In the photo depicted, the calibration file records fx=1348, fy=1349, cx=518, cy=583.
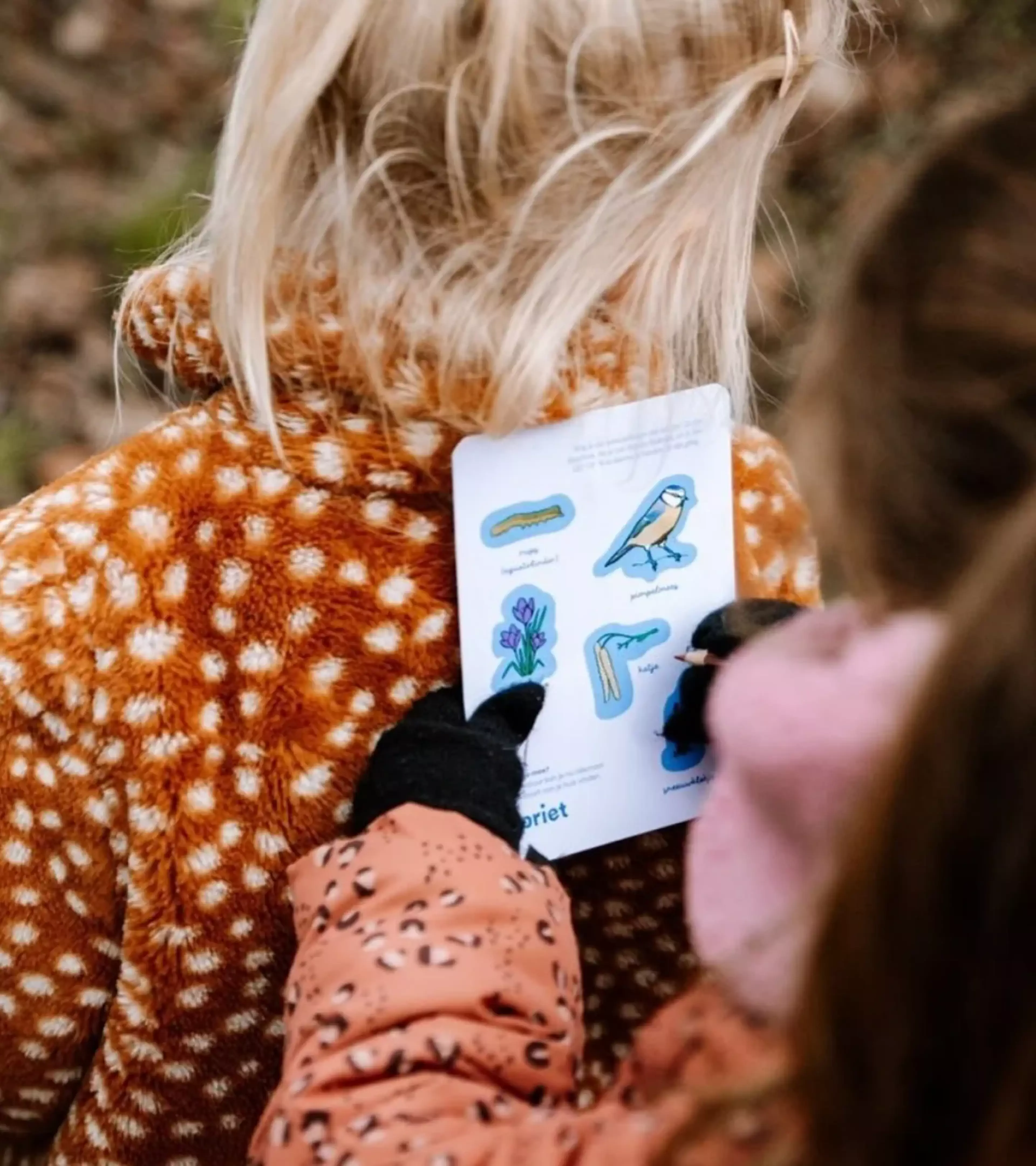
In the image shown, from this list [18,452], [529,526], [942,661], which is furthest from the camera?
[18,452]

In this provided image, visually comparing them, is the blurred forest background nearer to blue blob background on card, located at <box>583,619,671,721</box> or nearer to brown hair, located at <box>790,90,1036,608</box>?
blue blob background on card, located at <box>583,619,671,721</box>

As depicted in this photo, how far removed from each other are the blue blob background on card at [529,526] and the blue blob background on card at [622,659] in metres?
0.06

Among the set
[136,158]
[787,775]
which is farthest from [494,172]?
[136,158]

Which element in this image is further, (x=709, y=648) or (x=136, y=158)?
(x=136, y=158)

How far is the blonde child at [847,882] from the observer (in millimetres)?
326

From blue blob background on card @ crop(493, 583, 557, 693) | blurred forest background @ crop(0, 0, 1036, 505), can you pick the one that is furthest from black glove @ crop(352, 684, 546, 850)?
blurred forest background @ crop(0, 0, 1036, 505)

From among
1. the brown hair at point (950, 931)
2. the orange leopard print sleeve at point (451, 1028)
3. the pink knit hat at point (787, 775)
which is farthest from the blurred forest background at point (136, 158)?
the brown hair at point (950, 931)

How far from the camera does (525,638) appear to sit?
0.69 meters

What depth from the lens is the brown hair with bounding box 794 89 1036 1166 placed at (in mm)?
317

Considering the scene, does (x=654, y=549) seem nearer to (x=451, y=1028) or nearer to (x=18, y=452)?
(x=451, y=1028)

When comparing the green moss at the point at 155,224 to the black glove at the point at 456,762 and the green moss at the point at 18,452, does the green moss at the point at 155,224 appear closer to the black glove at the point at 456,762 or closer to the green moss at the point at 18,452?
the green moss at the point at 18,452

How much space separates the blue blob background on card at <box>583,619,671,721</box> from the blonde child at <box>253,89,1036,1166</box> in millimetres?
114

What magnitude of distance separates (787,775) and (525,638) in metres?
0.27

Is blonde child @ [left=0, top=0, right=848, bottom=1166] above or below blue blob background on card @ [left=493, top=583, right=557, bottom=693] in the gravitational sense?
above
